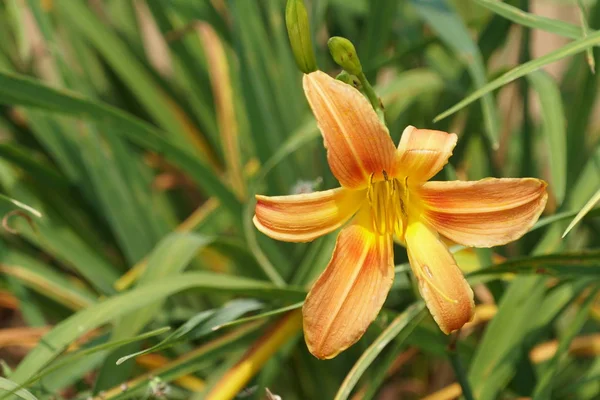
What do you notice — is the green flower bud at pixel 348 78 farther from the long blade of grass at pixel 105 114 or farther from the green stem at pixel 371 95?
the long blade of grass at pixel 105 114

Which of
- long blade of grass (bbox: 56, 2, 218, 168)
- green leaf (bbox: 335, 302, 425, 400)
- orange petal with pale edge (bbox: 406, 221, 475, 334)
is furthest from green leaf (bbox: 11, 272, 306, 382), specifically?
long blade of grass (bbox: 56, 2, 218, 168)

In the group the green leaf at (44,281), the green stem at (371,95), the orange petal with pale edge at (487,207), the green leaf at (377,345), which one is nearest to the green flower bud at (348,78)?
the green stem at (371,95)

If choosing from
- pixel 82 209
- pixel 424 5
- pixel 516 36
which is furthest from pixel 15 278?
pixel 516 36

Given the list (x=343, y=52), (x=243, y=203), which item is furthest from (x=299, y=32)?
(x=243, y=203)

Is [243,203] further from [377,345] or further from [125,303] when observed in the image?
[377,345]

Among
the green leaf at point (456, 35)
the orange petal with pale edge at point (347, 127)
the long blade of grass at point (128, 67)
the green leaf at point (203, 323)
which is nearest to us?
the orange petal with pale edge at point (347, 127)

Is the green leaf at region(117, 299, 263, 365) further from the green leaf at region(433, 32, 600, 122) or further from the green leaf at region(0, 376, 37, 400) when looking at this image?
the green leaf at region(433, 32, 600, 122)
